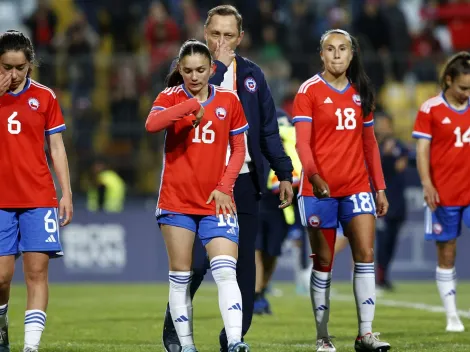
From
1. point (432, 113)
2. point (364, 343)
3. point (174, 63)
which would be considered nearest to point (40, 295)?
point (174, 63)

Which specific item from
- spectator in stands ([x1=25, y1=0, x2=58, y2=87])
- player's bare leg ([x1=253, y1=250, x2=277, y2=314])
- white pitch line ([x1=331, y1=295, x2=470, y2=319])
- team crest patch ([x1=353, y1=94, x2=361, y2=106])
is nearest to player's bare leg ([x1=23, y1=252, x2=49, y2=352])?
team crest patch ([x1=353, y1=94, x2=361, y2=106])

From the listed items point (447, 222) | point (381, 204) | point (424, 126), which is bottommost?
point (447, 222)

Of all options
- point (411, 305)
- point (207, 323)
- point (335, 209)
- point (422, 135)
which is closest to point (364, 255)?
point (335, 209)

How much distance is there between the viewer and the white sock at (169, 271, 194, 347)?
304 inches

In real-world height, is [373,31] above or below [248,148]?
above

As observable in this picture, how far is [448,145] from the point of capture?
1096cm

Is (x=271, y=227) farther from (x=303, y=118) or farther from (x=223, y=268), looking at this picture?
(x=223, y=268)

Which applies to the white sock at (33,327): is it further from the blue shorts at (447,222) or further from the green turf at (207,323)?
the blue shorts at (447,222)

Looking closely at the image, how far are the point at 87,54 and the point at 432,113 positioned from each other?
12.4m

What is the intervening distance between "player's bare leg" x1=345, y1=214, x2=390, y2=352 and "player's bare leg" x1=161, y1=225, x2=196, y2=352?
1.48 metres

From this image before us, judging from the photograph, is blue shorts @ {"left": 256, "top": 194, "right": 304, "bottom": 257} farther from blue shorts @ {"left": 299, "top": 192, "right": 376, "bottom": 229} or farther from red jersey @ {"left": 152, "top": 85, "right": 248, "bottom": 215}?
red jersey @ {"left": 152, "top": 85, "right": 248, "bottom": 215}

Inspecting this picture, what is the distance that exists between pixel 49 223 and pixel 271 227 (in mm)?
5504

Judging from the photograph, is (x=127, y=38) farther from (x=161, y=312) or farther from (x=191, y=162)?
(x=191, y=162)

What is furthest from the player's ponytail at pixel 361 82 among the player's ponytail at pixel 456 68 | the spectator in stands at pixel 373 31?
the spectator in stands at pixel 373 31
